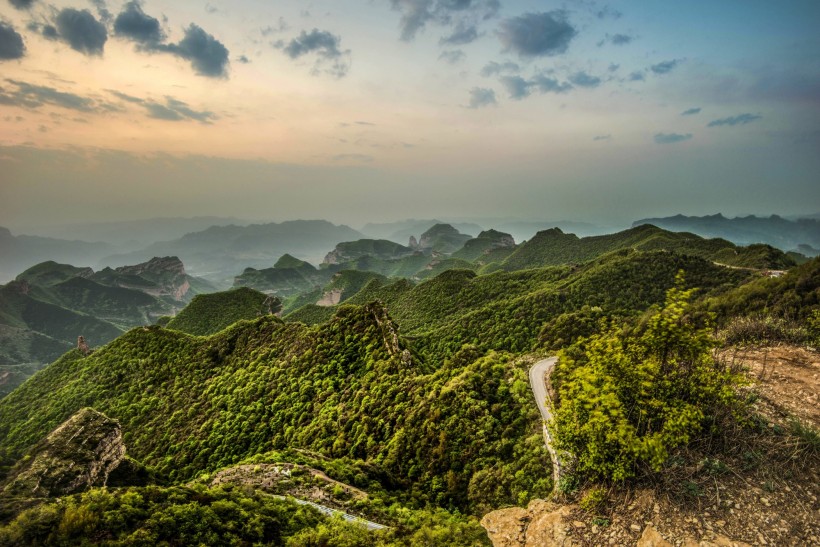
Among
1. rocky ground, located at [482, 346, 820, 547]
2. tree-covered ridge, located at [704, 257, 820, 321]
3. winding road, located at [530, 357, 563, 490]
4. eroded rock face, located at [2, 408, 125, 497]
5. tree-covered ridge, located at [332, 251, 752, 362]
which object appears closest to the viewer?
rocky ground, located at [482, 346, 820, 547]

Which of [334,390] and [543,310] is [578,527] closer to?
[334,390]

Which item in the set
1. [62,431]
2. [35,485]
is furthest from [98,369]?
[35,485]

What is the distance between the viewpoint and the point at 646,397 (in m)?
14.9

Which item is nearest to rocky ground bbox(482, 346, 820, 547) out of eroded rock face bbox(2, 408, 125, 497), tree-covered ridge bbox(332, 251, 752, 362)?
eroded rock face bbox(2, 408, 125, 497)

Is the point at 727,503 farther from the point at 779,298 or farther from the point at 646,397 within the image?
the point at 779,298

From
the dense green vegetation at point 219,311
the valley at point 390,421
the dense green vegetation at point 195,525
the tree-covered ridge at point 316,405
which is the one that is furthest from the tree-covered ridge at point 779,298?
the dense green vegetation at point 219,311

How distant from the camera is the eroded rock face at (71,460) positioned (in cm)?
2591

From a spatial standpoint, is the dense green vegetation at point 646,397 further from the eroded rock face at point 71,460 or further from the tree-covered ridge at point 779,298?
the eroded rock face at point 71,460

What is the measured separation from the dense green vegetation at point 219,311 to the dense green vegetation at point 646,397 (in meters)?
147

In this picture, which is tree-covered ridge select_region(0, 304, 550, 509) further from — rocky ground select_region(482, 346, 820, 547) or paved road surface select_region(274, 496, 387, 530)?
rocky ground select_region(482, 346, 820, 547)

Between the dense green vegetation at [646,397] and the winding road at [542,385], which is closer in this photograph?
the dense green vegetation at [646,397]

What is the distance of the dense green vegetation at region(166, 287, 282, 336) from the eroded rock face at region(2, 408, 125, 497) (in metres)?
113

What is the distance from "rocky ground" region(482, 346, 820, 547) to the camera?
12.2m

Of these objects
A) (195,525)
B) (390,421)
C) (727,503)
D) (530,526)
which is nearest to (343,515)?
(195,525)
